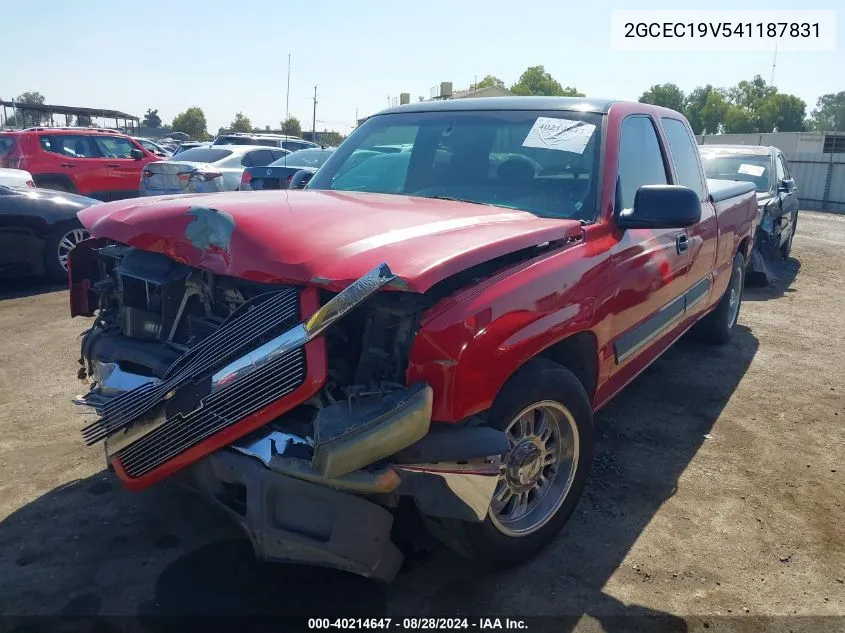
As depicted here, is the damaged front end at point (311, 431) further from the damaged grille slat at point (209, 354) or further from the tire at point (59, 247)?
the tire at point (59, 247)

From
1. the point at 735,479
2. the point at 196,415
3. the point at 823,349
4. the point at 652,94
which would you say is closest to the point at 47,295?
the point at 196,415

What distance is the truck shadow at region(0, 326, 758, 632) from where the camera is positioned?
103 inches

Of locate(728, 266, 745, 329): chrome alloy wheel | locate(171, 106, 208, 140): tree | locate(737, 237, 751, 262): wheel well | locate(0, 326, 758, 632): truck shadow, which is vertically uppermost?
locate(171, 106, 208, 140): tree

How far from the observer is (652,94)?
7912 cm

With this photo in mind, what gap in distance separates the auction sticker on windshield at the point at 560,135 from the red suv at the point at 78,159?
11.5 meters

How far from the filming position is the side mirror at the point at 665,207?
10.3 ft

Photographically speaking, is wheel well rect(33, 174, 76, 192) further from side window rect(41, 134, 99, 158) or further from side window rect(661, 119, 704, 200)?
side window rect(661, 119, 704, 200)

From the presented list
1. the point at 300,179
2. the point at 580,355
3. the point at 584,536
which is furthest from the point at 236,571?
the point at 300,179

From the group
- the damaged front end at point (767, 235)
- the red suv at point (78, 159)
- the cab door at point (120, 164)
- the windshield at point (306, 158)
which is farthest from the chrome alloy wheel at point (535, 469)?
the cab door at point (120, 164)

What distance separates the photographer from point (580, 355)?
315 cm

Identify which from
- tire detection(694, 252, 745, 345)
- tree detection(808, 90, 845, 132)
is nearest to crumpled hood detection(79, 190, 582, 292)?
tire detection(694, 252, 745, 345)

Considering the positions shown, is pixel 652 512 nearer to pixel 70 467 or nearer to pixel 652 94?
pixel 70 467

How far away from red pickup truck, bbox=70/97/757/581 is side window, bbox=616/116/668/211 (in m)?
0.03

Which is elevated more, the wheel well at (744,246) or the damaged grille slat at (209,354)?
the wheel well at (744,246)
